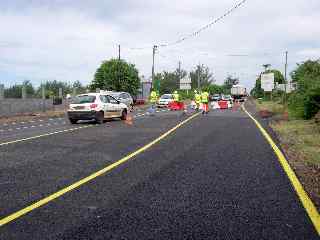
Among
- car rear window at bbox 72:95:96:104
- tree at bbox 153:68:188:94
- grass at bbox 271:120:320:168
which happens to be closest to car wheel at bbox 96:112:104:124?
car rear window at bbox 72:95:96:104

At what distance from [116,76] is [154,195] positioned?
5038cm

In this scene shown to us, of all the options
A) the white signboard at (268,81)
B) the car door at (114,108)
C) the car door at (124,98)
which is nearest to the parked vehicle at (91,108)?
the car door at (114,108)

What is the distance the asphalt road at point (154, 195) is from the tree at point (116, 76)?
4418 cm

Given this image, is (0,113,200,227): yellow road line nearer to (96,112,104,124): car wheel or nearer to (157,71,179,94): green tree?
(96,112,104,124): car wheel

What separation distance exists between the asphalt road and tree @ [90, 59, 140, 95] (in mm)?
44176

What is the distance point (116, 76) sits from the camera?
57.0 metres

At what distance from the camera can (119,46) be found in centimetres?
6644

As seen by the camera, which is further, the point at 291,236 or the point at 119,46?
the point at 119,46

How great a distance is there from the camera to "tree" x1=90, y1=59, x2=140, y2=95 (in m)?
57.0

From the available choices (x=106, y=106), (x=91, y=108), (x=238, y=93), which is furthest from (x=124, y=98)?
(x=238, y=93)

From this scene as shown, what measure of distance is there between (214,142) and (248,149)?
190 centimetres

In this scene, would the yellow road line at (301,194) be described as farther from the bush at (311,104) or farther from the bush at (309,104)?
the bush at (311,104)

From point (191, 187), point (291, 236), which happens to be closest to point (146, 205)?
point (191, 187)

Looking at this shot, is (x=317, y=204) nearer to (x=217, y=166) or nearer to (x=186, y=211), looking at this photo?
(x=186, y=211)
